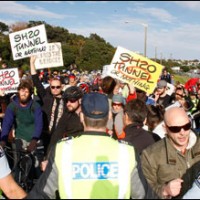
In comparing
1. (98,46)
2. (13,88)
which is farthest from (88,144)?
(98,46)

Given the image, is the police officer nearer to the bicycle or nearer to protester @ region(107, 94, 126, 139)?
the bicycle

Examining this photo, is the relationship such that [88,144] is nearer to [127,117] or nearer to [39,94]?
[127,117]

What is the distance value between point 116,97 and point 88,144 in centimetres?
341

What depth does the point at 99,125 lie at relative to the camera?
7.93ft

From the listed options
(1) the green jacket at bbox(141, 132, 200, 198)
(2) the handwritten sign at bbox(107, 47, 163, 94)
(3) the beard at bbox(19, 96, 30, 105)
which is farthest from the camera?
(2) the handwritten sign at bbox(107, 47, 163, 94)

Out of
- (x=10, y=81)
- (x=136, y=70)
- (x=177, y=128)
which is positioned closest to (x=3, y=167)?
(x=177, y=128)

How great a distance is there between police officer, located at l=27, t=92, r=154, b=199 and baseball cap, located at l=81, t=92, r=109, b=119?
0.29 feet

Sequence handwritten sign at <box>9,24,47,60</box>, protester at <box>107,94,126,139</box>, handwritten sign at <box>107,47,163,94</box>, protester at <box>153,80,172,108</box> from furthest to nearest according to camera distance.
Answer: handwritten sign at <box>9,24,47,60</box>, handwritten sign at <box>107,47,163,94</box>, protester at <box>153,80,172,108</box>, protester at <box>107,94,126,139</box>

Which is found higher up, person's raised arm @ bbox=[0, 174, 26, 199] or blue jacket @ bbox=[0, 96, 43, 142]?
person's raised arm @ bbox=[0, 174, 26, 199]

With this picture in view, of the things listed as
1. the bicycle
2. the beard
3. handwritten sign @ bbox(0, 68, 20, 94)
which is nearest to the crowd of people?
the bicycle

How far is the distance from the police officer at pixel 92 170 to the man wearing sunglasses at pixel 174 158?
73cm

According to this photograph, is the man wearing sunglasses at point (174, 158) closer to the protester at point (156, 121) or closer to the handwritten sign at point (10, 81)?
the protester at point (156, 121)

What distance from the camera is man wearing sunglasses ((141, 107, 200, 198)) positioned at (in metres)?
3.11

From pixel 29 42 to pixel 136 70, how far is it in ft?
8.66
